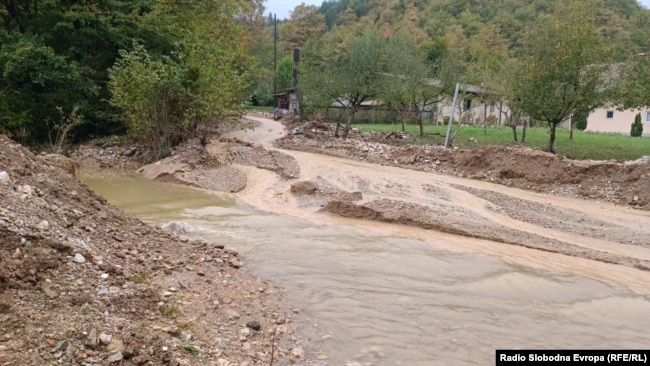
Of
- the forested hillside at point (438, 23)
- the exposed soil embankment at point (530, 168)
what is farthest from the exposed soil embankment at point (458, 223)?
the forested hillside at point (438, 23)

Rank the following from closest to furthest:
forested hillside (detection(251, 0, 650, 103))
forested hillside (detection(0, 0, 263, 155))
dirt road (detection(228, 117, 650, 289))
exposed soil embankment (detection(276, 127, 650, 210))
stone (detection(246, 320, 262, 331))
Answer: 1. stone (detection(246, 320, 262, 331))
2. dirt road (detection(228, 117, 650, 289))
3. exposed soil embankment (detection(276, 127, 650, 210))
4. forested hillside (detection(0, 0, 263, 155))
5. forested hillside (detection(251, 0, 650, 103))

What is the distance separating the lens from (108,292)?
413 cm

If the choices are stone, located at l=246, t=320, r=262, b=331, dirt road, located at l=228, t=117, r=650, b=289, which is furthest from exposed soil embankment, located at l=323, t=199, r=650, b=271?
stone, located at l=246, t=320, r=262, b=331

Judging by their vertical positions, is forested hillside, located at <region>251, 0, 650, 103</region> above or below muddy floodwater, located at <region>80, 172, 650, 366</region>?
above

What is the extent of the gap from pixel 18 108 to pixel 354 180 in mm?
12419

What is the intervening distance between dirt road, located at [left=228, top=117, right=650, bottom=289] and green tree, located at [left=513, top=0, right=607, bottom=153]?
5.15m

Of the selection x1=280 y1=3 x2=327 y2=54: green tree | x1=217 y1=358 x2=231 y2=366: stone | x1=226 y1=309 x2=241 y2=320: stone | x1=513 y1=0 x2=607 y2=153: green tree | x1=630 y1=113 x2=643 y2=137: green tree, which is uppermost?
x1=280 y1=3 x2=327 y2=54: green tree

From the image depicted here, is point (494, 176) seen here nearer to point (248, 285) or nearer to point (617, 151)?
point (617, 151)

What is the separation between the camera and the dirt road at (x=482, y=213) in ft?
27.2

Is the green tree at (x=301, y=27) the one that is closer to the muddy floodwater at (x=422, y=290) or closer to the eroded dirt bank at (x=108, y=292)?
the muddy floodwater at (x=422, y=290)

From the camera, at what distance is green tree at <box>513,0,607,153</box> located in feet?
57.1

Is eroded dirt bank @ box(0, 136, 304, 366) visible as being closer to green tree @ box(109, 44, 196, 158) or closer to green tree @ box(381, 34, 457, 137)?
green tree @ box(109, 44, 196, 158)

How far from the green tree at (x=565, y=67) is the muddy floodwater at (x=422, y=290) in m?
11.5

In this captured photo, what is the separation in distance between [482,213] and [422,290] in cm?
572
